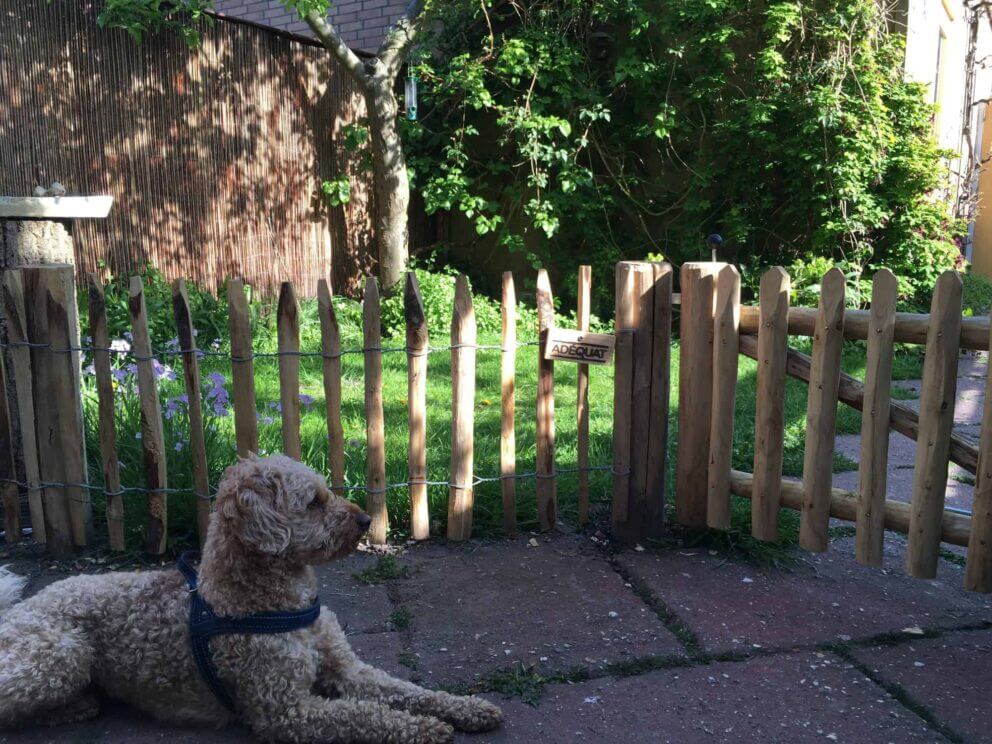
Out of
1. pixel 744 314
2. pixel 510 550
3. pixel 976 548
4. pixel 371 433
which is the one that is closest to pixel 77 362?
pixel 371 433

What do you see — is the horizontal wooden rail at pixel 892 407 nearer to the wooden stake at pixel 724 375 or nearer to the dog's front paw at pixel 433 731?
the wooden stake at pixel 724 375

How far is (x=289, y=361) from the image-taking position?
3881mm

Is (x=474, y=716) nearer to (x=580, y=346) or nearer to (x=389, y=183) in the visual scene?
(x=580, y=346)

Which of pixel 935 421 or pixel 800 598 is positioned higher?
pixel 935 421

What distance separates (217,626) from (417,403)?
1.67 metres

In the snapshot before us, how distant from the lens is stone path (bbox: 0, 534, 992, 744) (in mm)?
2850

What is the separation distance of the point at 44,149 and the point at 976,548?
26.1 ft

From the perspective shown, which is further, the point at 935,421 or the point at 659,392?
→ the point at 659,392

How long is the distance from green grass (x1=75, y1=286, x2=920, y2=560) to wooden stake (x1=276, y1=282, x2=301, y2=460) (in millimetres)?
570

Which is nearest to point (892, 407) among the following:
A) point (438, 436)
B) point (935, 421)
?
point (935, 421)

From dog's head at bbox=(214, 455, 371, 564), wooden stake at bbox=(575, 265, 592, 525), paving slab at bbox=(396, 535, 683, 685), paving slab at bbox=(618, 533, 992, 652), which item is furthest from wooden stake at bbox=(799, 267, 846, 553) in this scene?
dog's head at bbox=(214, 455, 371, 564)

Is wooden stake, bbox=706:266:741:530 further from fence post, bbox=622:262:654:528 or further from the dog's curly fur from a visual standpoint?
the dog's curly fur

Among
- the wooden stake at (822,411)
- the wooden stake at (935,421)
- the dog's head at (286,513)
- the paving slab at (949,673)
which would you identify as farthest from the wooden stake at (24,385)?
the wooden stake at (935,421)

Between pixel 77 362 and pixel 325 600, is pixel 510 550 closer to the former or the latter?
pixel 325 600
